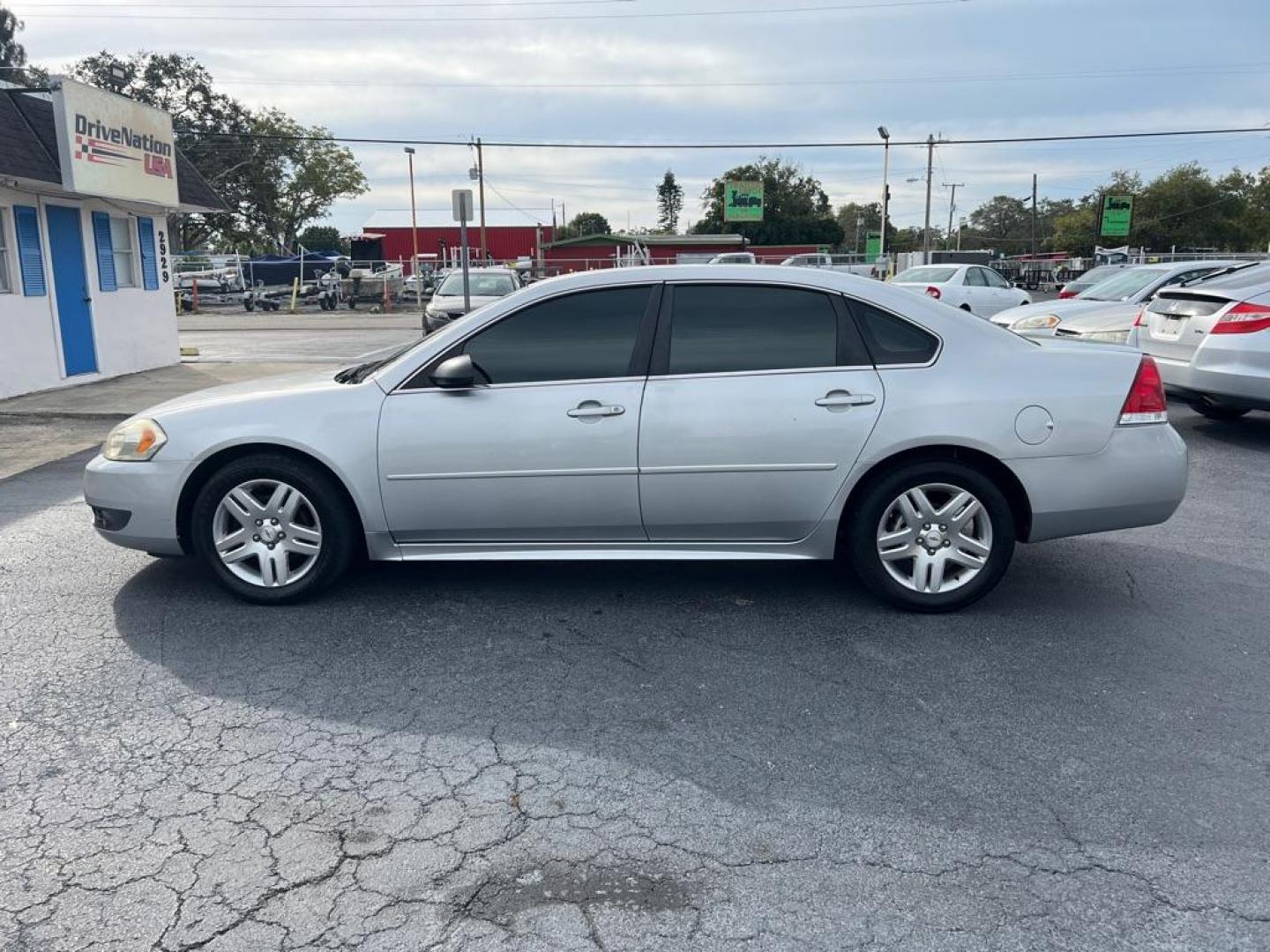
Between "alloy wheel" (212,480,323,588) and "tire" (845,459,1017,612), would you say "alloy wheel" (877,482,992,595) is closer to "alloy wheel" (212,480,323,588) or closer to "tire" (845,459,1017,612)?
"tire" (845,459,1017,612)

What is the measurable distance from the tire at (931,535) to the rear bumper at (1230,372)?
450 centimetres

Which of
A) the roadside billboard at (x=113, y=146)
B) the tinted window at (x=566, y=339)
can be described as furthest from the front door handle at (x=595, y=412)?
the roadside billboard at (x=113, y=146)

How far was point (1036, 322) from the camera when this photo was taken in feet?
37.4

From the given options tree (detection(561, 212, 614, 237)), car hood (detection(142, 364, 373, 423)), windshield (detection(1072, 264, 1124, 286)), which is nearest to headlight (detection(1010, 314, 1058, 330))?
car hood (detection(142, 364, 373, 423))

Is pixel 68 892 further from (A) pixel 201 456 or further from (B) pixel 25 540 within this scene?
(B) pixel 25 540

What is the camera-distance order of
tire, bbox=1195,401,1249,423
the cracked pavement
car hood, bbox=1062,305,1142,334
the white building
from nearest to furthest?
1. the cracked pavement
2. tire, bbox=1195,401,1249,423
3. car hood, bbox=1062,305,1142,334
4. the white building

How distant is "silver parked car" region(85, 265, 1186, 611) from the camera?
449 centimetres

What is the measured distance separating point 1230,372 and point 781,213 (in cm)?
8361

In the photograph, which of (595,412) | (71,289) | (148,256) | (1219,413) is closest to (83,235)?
(71,289)

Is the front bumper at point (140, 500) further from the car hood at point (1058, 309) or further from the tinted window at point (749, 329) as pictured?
the car hood at point (1058, 309)

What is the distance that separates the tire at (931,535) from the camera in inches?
178

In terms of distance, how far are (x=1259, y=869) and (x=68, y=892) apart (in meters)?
3.24

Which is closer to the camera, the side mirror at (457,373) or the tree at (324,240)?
the side mirror at (457,373)

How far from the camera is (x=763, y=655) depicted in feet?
13.8
